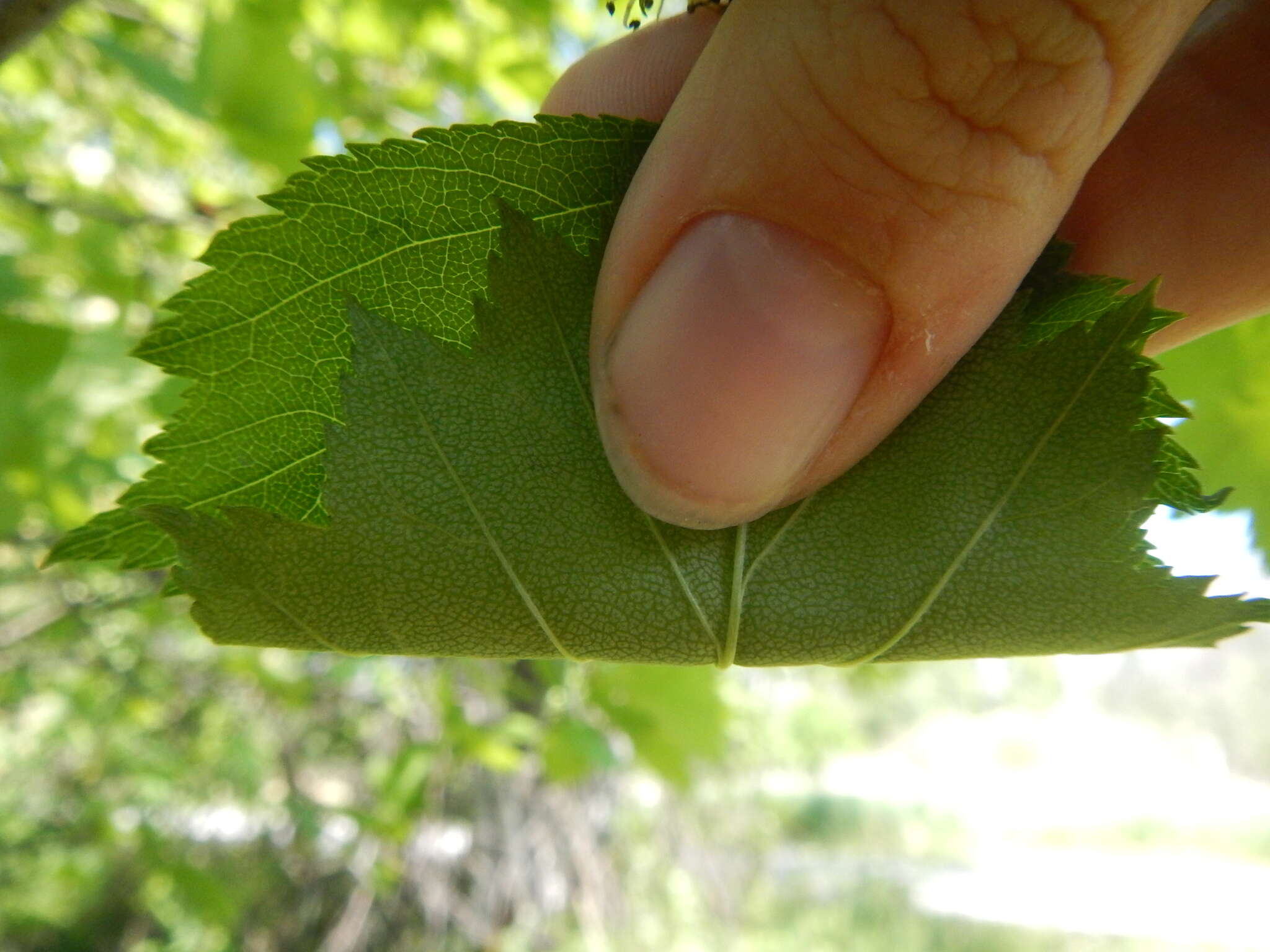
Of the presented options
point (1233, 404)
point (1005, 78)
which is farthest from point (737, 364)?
point (1233, 404)

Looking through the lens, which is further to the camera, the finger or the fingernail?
the finger

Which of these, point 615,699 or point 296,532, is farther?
point 615,699

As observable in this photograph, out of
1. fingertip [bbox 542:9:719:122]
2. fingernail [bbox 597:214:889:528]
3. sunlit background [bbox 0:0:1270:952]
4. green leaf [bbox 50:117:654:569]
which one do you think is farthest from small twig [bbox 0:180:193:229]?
fingernail [bbox 597:214:889:528]

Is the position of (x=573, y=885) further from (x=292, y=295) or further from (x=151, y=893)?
(x=292, y=295)

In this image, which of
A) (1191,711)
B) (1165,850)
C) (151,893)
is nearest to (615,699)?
(151,893)

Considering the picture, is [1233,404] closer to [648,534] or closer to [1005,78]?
[1005,78]

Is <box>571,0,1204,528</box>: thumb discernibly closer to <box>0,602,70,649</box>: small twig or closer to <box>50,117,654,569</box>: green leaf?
<box>50,117,654,569</box>: green leaf

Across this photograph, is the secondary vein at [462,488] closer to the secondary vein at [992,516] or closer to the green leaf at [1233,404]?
the secondary vein at [992,516]
